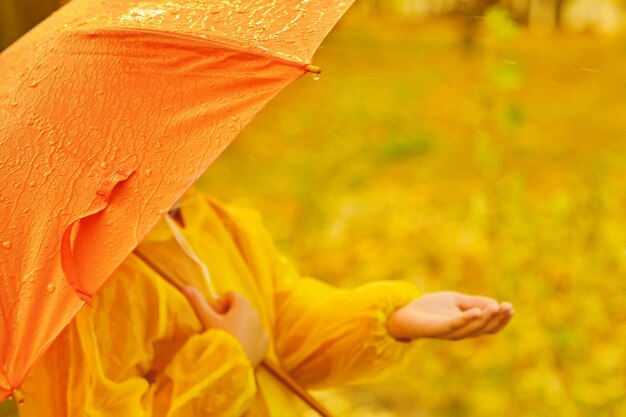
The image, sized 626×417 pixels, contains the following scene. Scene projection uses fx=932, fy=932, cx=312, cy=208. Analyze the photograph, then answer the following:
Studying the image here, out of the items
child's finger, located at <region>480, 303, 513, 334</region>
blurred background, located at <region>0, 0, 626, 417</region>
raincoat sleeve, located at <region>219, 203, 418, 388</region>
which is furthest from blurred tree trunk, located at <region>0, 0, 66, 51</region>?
child's finger, located at <region>480, 303, 513, 334</region>

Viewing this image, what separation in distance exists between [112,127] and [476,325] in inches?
27.7

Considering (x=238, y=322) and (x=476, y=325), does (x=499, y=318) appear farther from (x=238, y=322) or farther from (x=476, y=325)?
(x=238, y=322)

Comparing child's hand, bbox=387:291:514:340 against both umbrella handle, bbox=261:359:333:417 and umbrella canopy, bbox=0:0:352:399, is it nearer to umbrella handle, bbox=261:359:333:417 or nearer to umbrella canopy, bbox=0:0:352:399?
umbrella handle, bbox=261:359:333:417

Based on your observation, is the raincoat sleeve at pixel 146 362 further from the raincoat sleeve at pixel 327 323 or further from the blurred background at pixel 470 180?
the blurred background at pixel 470 180

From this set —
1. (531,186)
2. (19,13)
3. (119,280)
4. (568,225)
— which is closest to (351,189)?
(531,186)

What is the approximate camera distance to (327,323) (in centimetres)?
190

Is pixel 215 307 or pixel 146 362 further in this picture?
pixel 215 307

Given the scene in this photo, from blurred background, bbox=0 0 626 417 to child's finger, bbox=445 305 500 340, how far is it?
1.16 meters

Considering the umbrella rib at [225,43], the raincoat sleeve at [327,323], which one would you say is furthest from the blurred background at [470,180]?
the umbrella rib at [225,43]

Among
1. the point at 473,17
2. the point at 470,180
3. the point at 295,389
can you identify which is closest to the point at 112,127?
the point at 295,389

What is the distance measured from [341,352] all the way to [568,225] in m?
2.30

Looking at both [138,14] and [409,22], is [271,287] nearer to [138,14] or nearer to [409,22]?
[138,14]

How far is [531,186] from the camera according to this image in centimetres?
466

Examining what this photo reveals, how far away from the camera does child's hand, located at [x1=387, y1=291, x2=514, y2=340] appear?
5.30 feet
